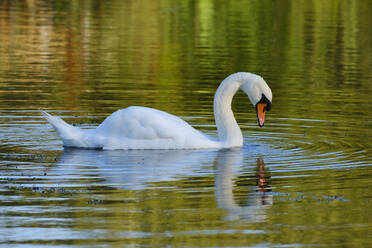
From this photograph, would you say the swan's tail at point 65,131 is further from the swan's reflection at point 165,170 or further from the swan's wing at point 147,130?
the swan's wing at point 147,130

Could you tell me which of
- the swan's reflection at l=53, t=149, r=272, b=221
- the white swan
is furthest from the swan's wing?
the swan's reflection at l=53, t=149, r=272, b=221

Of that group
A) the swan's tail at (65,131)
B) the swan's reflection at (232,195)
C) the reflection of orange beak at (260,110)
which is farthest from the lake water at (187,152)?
the reflection of orange beak at (260,110)

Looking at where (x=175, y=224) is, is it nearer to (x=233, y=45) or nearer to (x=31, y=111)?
(x=31, y=111)

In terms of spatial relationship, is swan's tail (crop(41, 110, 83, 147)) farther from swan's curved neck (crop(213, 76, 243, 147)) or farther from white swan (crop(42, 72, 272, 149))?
swan's curved neck (crop(213, 76, 243, 147))

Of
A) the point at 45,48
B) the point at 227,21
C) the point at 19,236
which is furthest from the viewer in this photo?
the point at 227,21

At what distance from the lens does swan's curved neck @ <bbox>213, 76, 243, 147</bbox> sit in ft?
46.7

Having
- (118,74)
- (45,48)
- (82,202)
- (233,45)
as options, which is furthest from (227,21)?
(82,202)

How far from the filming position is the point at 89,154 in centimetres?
1346

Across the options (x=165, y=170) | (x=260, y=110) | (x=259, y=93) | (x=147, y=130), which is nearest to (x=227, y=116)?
(x=260, y=110)

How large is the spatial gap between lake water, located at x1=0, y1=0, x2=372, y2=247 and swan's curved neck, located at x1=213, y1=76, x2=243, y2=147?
0.28 meters

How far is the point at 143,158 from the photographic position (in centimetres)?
1315

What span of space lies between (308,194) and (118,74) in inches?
526

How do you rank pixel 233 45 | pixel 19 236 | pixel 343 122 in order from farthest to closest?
pixel 233 45
pixel 343 122
pixel 19 236

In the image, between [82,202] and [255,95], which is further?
[255,95]
